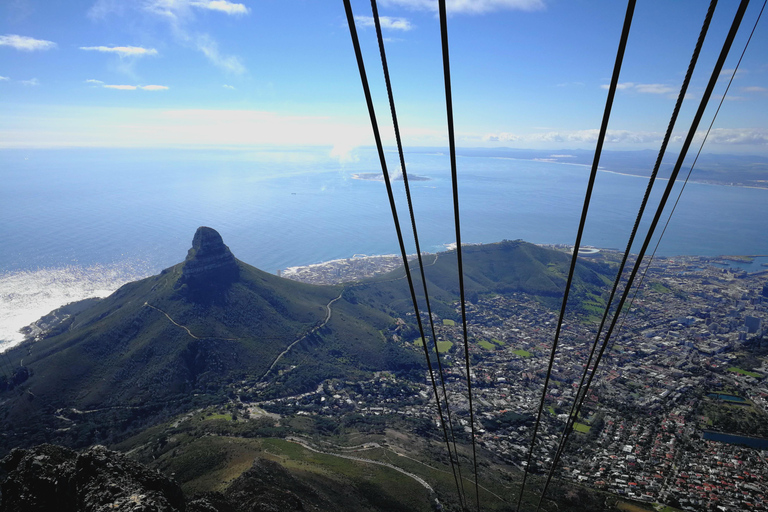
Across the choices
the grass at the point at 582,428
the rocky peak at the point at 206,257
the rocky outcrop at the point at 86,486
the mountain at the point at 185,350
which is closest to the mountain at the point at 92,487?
the rocky outcrop at the point at 86,486

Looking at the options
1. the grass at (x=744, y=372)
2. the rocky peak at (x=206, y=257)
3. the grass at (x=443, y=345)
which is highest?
the rocky peak at (x=206, y=257)

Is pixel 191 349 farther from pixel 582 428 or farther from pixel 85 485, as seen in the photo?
pixel 582 428

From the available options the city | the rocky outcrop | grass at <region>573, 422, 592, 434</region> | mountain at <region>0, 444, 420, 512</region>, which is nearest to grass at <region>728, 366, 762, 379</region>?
the city

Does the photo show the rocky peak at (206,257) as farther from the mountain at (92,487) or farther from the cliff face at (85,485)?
the cliff face at (85,485)

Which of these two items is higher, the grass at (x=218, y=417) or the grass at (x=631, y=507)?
the grass at (x=631, y=507)

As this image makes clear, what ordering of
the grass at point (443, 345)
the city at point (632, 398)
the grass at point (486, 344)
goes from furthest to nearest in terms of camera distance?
1. the grass at point (486, 344)
2. the grass at point (443, 345)
3. the city at point (632, 398)

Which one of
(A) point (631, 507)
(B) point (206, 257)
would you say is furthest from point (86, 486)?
(B) point (206, 257)

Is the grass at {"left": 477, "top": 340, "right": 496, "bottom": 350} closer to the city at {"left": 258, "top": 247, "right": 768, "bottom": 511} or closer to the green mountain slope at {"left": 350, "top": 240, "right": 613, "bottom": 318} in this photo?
the city at {"left": 258, "top": 247, "right": 768, "bottom": 511}
